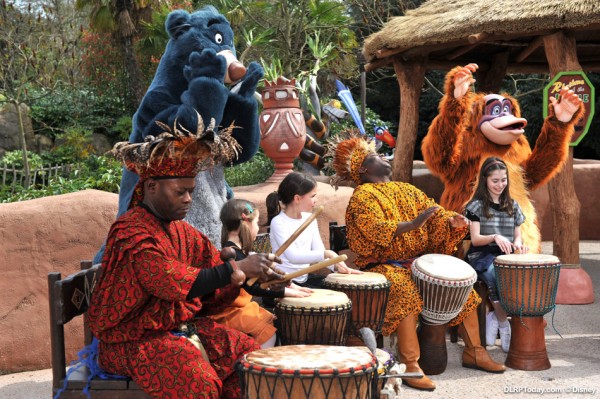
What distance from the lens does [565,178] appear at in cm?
662

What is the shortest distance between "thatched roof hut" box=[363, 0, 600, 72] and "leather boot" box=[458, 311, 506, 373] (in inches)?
108

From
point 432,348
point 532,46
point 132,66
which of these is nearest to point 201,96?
point 432,348

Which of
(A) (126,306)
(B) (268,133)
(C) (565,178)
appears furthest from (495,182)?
(A) (126,306)

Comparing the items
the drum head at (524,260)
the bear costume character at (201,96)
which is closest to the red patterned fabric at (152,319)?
the bear costume character at (201,96)

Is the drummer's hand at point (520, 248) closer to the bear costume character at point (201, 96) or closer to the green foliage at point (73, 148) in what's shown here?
the bear costume character at point (201, 96)

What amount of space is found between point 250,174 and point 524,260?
22.1 ft

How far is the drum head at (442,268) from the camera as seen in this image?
4.41 m

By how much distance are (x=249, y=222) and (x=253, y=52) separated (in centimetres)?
1481

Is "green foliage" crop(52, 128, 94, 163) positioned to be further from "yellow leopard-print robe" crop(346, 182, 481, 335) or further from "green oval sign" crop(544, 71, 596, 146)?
"yellow leopard-print robe" crop(346, 182, 481, 335)

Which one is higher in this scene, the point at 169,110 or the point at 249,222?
the point at 169,110

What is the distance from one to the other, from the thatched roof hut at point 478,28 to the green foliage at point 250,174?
340 cm

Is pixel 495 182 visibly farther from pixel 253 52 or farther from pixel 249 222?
pixel 253 52

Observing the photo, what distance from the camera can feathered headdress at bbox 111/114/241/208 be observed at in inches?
112

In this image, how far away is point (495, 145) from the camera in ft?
19.7
